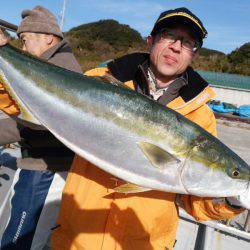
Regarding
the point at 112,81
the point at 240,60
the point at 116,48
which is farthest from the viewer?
the point at 116,48

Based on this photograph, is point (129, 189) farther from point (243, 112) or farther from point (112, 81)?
point (243, 112)

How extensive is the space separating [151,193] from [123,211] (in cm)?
24

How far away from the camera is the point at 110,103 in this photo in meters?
2.44

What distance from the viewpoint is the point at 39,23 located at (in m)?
3.83

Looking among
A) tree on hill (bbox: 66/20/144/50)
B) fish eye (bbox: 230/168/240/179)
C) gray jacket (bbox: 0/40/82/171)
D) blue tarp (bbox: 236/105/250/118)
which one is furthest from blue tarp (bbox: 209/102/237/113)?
tree on hill (bbox: 66/20/144/50)

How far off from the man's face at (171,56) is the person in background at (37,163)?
1.06 metres

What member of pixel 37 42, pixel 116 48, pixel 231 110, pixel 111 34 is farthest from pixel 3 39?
pixel 111 34

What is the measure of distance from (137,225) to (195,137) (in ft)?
2.46

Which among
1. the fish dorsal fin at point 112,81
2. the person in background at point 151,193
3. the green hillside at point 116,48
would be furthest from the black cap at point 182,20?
the green hillside at point 116,48

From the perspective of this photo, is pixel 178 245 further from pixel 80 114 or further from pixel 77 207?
pixel 80 114

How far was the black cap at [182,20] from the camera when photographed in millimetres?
2766

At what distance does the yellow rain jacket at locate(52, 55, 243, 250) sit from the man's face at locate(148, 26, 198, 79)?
0.20 meters

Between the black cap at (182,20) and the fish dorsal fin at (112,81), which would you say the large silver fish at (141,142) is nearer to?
the fish dorsal fin at (112,81)

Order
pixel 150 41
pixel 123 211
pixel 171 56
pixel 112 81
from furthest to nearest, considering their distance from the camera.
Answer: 1. pixel 150 41
2. pixel 171 56
3. pixel 123 211
4. pixel 112 81
